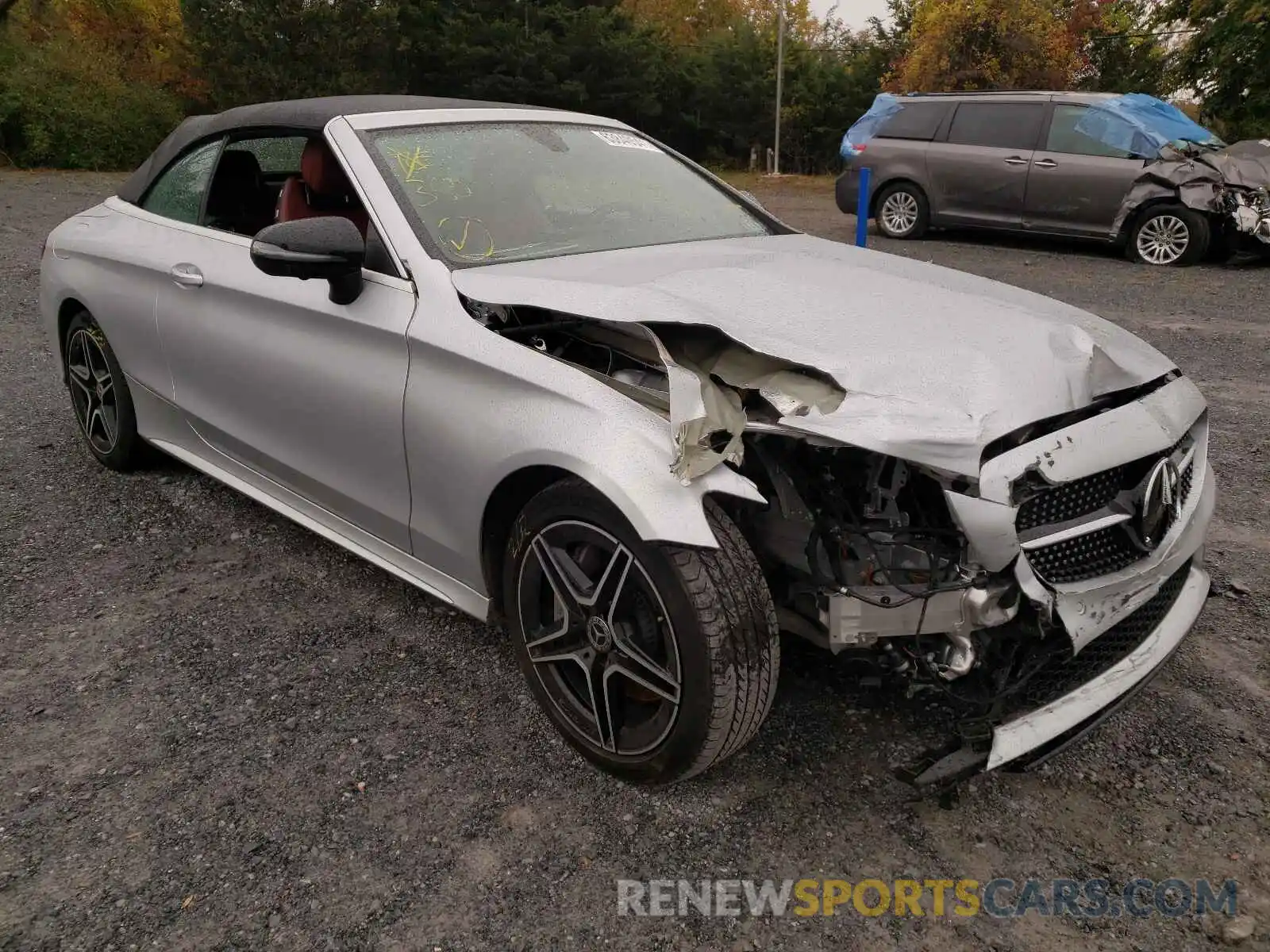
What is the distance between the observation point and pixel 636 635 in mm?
2287

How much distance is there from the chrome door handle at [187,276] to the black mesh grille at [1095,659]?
9.89ft

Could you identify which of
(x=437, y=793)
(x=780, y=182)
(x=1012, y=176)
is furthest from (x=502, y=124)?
(x=780, y=182)

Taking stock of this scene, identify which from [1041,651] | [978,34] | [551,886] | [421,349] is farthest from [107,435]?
[978,34]

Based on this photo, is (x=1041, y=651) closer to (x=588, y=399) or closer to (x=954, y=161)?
(x=588, y=399)

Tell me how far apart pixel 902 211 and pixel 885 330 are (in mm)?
10140

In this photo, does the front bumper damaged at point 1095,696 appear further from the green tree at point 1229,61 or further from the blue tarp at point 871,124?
the green tree at point 1229,61

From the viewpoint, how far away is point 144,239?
154 inches

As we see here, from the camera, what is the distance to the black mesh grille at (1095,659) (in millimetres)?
2258

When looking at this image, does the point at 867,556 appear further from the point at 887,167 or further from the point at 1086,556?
the point at 887,167

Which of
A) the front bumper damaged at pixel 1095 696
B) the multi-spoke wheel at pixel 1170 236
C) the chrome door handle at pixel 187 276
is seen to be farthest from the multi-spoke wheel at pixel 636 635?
the multi-spoke wheel at pixel 1170 236

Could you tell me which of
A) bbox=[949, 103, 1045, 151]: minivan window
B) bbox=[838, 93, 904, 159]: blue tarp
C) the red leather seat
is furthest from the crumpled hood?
bbox=[838, 93, 904, 159]: blue tarp

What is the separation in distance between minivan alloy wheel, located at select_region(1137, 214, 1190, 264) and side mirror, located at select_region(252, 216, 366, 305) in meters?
9.58

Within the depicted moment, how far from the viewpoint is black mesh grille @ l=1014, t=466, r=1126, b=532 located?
2131 millimetres

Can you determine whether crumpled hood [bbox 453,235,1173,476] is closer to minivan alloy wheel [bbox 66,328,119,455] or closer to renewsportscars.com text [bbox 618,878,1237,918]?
renewsportscars.com text [bbox 618,878,1237,918]
